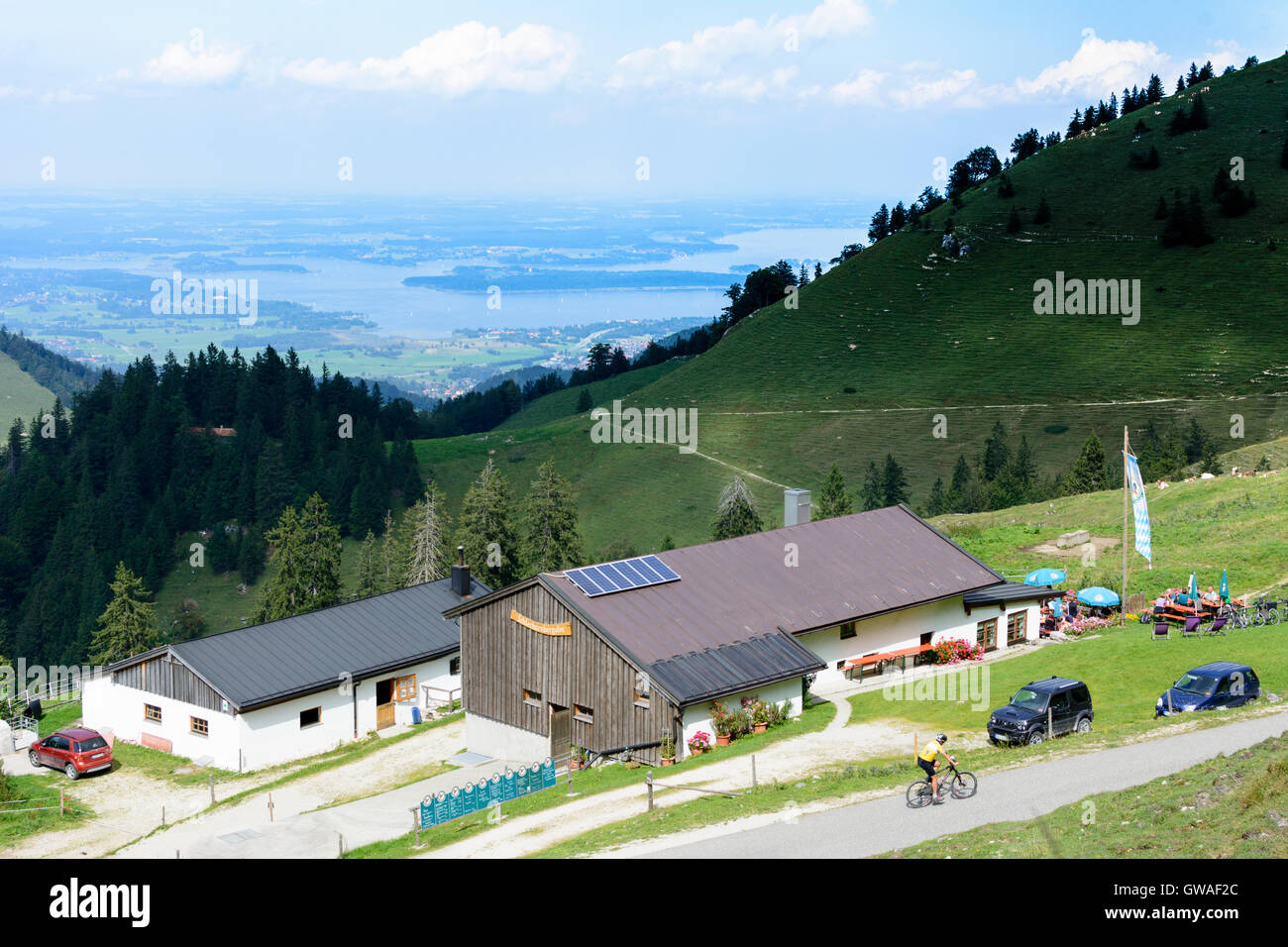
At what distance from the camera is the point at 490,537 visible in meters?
77.8

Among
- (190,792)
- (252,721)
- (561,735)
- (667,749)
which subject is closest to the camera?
(667,749)

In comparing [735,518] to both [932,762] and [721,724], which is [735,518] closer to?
[721,724]

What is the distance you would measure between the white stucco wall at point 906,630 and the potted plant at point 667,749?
26.4 ft

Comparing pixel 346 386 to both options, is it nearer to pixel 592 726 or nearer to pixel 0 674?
pixel 0 674

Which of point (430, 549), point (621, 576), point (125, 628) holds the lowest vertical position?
point (125, 628)

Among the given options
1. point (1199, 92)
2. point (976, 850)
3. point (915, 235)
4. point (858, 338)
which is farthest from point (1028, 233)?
point (976, 850)

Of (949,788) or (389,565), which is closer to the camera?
(949,788)

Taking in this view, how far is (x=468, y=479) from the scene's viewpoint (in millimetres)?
148125

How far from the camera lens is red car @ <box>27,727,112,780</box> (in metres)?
43.1

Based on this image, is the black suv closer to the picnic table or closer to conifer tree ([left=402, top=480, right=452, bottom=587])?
the picnic table

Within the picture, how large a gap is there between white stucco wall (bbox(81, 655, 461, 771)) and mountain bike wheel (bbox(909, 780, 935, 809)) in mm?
28147

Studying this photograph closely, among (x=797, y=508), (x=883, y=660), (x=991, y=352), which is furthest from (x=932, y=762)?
(x=991, y=352)

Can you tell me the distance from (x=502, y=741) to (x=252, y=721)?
10707mm

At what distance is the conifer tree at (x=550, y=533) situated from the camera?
78.6 meters
